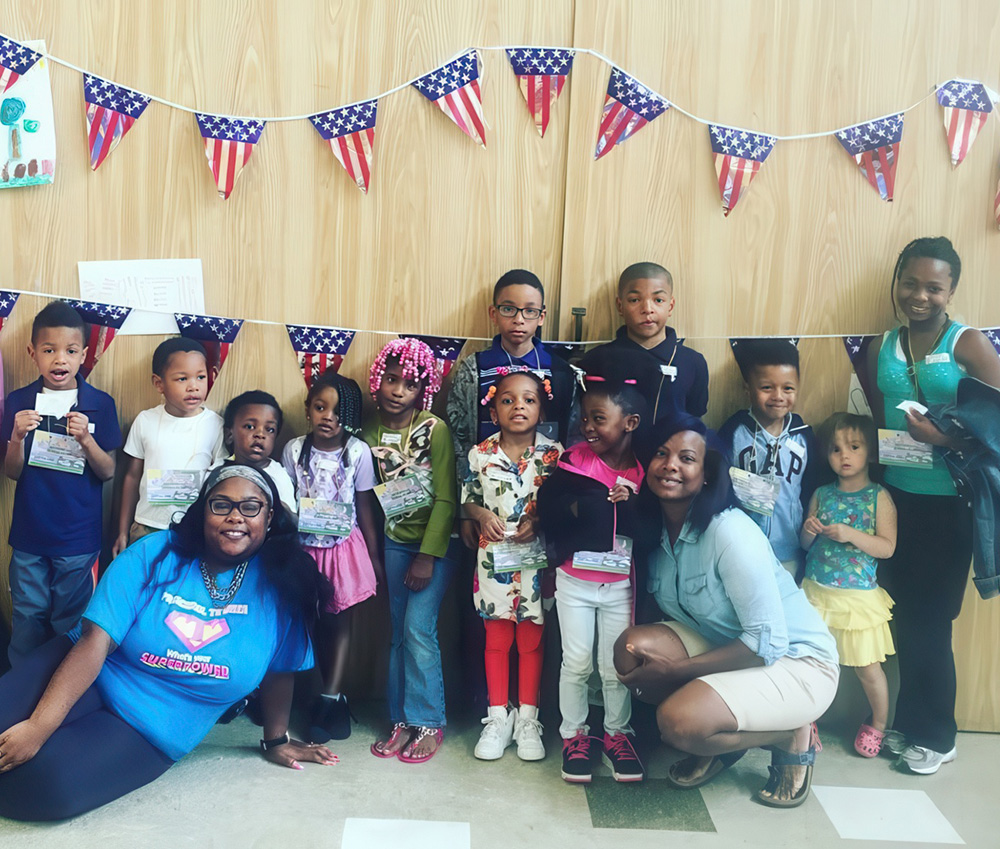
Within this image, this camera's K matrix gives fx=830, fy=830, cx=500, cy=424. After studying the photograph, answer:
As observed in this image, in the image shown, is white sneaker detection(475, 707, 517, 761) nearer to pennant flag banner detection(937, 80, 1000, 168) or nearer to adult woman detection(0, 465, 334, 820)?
adult woman detection(0, 465, 334, 820)

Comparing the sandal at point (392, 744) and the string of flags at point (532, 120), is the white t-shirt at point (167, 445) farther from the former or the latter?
the sandal at point (392, 744)

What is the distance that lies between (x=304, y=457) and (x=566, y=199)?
1183mm

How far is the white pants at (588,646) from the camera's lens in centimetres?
240

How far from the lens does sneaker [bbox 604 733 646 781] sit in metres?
2.33

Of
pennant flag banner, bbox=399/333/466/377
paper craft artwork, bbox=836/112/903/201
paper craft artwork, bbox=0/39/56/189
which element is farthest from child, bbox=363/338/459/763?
paper craft artwork, bbox=836/112/903/201

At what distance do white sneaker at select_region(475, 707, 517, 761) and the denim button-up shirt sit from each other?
0.59m

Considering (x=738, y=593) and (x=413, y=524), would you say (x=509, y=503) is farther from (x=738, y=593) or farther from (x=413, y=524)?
(x=738, y=593)

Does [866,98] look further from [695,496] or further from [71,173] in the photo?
[71,173]

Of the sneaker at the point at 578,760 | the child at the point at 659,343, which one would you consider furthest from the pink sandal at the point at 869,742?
the child at the point at 659,343

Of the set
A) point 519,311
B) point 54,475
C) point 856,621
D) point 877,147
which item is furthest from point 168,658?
point 877,147

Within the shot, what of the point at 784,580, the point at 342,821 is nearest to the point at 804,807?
the point at 784,580

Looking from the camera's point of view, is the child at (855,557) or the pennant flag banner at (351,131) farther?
the pennant flag banner at (351,131)

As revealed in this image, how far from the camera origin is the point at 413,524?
102 inches

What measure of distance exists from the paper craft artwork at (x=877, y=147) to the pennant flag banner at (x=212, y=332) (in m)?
2.07
